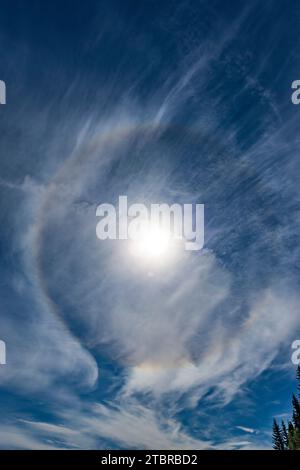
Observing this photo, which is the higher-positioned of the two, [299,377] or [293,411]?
[299,377]
